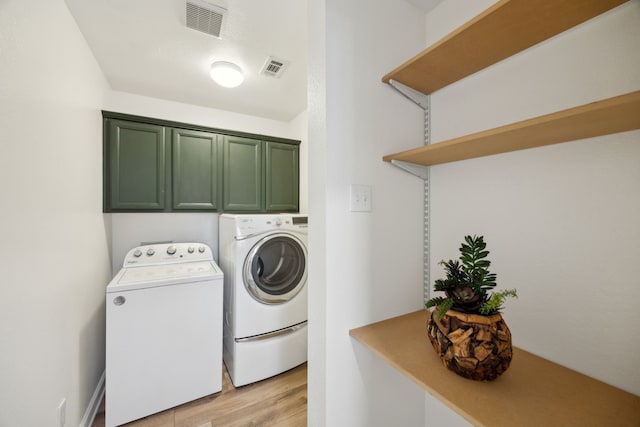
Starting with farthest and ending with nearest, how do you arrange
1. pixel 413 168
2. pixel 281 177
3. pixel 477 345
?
1. pixel 281 177
2. pixel 413 168
3. pixel 477 345

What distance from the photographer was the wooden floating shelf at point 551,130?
22.7 inches

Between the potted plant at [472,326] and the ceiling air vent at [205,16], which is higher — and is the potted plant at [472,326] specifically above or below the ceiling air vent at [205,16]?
below

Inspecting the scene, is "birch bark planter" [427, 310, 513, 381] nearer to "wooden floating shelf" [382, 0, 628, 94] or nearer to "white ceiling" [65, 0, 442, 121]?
"wooden floating shelf" [382, 0, 628, 94]

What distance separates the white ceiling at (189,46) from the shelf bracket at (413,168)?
85 cm

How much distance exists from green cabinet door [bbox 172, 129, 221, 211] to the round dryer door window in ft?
2.55

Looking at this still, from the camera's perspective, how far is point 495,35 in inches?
33.4

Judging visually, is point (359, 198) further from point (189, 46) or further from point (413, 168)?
point (189, 46)

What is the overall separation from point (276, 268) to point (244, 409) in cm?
101

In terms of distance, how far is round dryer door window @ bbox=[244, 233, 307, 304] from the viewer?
1962 mm

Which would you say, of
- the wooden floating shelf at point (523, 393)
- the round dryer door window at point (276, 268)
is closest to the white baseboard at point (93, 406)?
the round dryer door window at point (276, 268)

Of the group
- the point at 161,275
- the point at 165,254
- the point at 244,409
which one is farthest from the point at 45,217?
the point at 244,409

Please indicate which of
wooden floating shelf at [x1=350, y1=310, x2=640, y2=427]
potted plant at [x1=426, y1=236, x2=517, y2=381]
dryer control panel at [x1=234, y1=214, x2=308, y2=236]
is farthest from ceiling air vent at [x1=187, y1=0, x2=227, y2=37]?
wooden floating shelf at [x1=350, y1=310, x2=640, y2=427]

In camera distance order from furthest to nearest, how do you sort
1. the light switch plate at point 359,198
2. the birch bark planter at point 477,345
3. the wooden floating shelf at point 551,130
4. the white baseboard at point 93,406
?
the white baseboard at point 93,406, the light switch plate at point 359,198, the birch bark planter at point 477,345, the wooden floating shelf at point 551,130

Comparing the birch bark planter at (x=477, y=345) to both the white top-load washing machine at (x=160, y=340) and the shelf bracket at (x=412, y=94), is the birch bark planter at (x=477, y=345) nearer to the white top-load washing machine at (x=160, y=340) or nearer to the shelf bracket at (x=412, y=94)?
the shelf bracket at (x=412, y=94)
